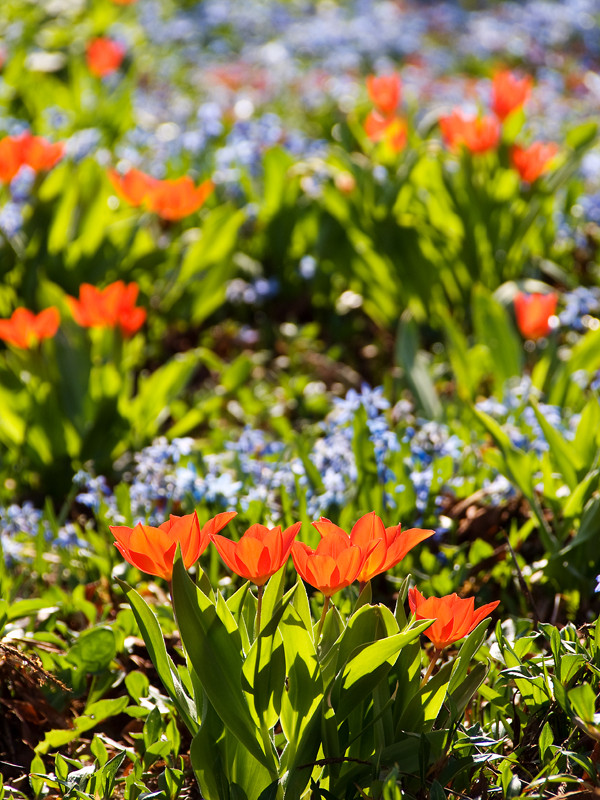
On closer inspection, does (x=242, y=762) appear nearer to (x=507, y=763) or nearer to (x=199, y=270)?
(x=507, y=763)

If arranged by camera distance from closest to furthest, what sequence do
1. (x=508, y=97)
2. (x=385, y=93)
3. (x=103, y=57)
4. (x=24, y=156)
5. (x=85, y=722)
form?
1. (x=85, y=722)
2. (x=24, y=156)
3. (x=508, y=97)
4. (x=385, y=93)
5. (x=103, y=57)

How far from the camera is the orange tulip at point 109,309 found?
2.43 meters

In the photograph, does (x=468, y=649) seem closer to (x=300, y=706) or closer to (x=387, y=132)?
(x=300, y=706)

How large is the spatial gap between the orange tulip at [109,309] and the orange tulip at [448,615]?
4.95 ft

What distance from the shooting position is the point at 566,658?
51.2 inches

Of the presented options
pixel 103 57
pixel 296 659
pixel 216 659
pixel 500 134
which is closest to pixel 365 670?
pixel 296 659

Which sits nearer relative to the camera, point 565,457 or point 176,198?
point 565,457

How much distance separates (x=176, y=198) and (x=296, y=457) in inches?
49.3

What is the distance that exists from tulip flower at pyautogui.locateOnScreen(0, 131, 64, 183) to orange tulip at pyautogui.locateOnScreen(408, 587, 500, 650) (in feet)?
7.71

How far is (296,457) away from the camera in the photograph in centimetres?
232

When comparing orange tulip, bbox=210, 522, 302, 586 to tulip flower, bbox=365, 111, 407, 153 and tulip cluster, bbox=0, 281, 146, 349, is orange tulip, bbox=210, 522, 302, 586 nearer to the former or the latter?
tulip cluster, bbox=0, 281, 146, 349

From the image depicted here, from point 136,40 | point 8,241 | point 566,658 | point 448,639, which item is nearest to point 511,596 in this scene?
point 566,658

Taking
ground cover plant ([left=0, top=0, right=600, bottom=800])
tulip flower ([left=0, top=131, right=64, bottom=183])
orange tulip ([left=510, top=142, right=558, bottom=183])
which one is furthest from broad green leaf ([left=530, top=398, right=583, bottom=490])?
tulip flower ([left=0, top=131, right=64, bottom=183])

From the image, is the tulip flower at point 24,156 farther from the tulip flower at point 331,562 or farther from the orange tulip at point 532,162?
the tulip flower at point 331,562
